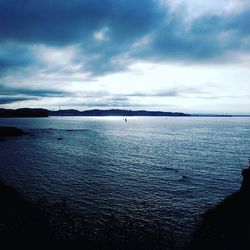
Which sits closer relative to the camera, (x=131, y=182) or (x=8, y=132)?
(x=131, y=182)

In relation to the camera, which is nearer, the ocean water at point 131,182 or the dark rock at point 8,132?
the ocean water at point 131,182

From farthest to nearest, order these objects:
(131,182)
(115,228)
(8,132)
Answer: (8,132), (131,182), (115,228)

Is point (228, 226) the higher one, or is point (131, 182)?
point (228, 226)

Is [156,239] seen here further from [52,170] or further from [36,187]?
[52,170]

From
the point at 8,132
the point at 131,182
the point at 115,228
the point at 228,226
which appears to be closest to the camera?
the point at 228,226

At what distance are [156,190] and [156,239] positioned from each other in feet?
48.2

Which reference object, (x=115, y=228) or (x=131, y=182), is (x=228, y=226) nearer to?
(x=115, y=228)

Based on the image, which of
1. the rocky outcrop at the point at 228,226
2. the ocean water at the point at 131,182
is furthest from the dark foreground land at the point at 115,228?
the ocean water at the point at 131,182

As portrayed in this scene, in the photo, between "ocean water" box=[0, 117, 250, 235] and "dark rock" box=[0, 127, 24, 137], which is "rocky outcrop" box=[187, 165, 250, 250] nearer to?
"ocean water" box=[0, 117, 250, 235]

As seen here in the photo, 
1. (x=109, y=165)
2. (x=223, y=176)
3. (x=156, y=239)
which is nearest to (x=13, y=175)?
(x=109, y=165)

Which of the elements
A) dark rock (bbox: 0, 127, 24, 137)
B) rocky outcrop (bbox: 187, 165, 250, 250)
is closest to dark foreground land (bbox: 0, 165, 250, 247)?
rocky outcrop (bbox: 187, 165, 250, 250)

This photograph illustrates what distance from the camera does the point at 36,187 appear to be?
3747 cm

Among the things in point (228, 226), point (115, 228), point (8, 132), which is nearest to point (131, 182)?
point (115, 228)

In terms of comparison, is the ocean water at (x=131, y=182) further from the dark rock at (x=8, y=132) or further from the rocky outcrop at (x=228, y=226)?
the dark rock at (x=8, y=132)
